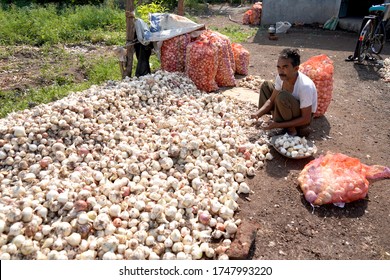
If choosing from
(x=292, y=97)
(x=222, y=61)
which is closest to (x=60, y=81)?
(x=222, y=61)

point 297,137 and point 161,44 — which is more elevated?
point 161,44

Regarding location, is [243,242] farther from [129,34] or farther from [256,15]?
[256,15]

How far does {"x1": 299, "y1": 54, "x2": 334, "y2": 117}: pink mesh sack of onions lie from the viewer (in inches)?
149

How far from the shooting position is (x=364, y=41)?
20.5 feet

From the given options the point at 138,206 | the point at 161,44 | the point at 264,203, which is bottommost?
the point at 264,203

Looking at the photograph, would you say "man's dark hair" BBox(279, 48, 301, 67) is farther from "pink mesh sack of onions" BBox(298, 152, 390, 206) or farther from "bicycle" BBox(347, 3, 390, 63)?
"bicycle" BBox(347, 3, 390, 63)

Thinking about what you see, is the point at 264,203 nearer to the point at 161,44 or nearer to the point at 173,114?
the point at 173,114

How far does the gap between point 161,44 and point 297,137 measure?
7.66 ft

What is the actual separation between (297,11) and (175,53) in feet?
25.0

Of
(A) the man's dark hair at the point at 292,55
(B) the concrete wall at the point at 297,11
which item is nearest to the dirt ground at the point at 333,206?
(A) the man's dark hair at the point at 292,55

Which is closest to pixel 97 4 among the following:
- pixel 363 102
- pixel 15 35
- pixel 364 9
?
pixel 15 35

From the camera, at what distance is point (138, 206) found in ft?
7.53

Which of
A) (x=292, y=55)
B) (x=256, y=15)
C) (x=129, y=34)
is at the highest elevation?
(x=292, y=55)

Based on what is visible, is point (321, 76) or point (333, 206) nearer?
point (333, 206)
